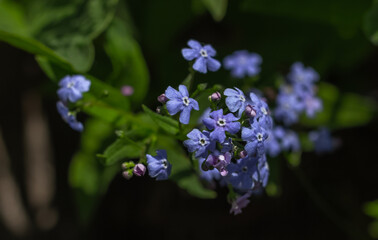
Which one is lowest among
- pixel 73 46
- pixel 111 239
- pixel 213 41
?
pixel 111 239

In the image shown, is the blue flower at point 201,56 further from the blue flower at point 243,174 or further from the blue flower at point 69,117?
the blue flower at point 69,117

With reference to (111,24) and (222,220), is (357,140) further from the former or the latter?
(111,24)

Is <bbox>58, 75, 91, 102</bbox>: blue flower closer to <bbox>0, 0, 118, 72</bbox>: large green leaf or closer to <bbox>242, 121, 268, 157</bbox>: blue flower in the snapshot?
<bbox>0, 0, 118, 72</bbox>: large green leaf

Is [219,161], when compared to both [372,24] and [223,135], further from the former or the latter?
[372,24]

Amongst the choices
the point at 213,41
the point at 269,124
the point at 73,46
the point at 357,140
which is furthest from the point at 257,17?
the point at 269,124

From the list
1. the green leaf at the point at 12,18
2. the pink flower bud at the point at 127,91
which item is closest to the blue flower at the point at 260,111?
the pink flower bud at the point at 127,91

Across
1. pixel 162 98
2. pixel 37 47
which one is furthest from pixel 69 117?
pixel 162 98
